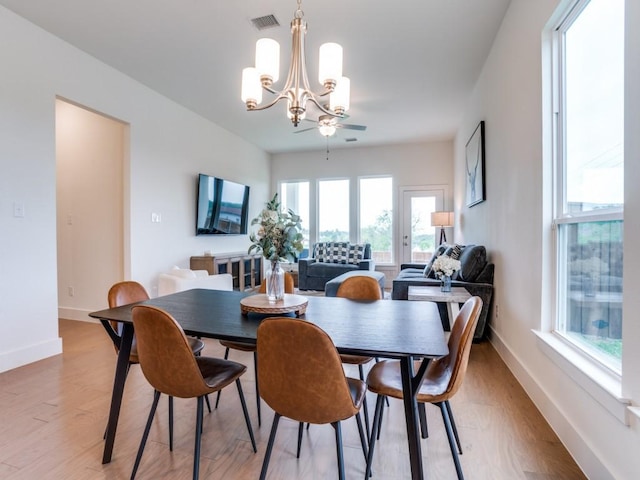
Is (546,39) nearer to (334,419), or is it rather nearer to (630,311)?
(630,311)

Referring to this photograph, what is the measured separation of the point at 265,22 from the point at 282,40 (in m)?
0.31

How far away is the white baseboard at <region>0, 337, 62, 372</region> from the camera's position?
2.77 m

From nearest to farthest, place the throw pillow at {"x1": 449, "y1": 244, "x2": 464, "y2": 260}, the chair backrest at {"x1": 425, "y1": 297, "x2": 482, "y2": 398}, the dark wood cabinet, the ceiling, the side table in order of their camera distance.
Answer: the chair backrest at {"x1": 425, "y1": 297, "x2": 482, "y2": 398} → the ceiling → the side table → the throw pillow at {"x1": 449, "y1": 244, "x2": 464, "y2": 260} → the dark wood cabinet

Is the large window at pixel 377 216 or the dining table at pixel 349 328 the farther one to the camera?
the large window at pixel 377 216

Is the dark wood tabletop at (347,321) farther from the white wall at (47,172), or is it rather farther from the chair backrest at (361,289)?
the white wall at (47,172)

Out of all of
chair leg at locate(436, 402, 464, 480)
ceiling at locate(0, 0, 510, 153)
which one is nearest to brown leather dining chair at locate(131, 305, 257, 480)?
chair leg at locate(436, 402, 464, 480)

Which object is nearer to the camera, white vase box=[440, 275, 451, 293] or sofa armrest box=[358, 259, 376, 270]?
white vase box=[440, 275, 451, 293]

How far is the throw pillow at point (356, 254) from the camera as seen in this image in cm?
645

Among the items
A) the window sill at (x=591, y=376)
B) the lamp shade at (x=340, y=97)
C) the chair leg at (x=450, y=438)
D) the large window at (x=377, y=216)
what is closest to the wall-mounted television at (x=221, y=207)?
the large window at (x=377, y=216)

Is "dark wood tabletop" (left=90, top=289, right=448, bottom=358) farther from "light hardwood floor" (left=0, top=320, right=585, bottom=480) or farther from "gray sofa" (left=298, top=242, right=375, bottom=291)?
"gray sofa" (left=298, top=242, right=375, bottom=291)

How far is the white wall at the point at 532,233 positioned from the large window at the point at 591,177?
0.11 metres

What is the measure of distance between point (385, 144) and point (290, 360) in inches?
250

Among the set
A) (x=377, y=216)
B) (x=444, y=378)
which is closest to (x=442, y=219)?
(x=377, y=216)

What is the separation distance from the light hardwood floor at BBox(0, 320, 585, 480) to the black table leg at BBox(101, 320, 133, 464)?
84mm
